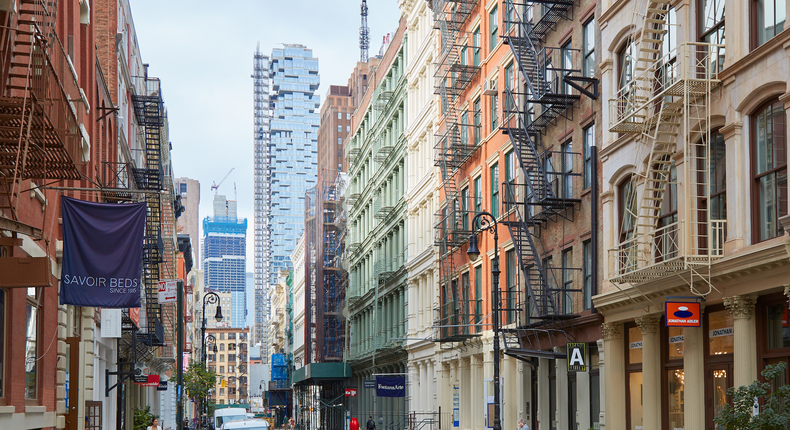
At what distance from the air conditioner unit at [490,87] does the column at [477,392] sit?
1113cm

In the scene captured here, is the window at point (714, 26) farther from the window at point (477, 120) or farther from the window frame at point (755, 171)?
the window at point (477, 120)

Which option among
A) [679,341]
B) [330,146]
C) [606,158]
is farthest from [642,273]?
[330,146]

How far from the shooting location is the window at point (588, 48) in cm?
2764

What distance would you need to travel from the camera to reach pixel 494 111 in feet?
124

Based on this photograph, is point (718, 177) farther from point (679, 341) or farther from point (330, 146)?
point (330, 146)

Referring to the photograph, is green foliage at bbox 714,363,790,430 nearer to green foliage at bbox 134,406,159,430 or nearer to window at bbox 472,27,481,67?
window at bbox 472,27,481,67

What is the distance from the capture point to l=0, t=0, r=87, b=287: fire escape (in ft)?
35.4

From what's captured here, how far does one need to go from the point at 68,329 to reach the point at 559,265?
15382 millimetres

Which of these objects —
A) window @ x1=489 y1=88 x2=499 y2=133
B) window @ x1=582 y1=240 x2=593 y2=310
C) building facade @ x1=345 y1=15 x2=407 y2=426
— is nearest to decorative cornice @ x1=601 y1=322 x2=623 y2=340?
window @ x1=582 y1=240 x2=593 y2=310

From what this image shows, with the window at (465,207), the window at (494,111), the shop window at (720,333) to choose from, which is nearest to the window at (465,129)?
the window at (465,207)

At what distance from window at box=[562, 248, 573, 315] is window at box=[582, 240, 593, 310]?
61 centimetres

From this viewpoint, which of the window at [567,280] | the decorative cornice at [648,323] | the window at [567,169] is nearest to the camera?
the decorative cornice at [648,323]

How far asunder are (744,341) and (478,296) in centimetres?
2169

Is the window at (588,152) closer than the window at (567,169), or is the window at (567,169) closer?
the window at (588,152)
